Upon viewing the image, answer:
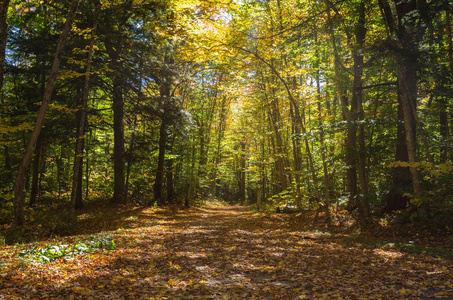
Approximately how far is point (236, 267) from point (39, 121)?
294 inches

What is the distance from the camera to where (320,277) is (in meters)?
4.85

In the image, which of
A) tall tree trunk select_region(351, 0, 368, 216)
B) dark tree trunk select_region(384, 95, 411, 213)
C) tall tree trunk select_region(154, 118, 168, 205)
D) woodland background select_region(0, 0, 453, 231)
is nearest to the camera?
woodland background select_region(0, 0, 453, 231)

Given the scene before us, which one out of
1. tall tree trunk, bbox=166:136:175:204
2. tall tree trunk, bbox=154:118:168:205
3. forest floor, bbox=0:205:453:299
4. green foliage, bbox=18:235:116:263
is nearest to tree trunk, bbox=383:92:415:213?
forest floor, bbox=0:205:453:299

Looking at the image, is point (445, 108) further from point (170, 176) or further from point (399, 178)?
point (170, 176)

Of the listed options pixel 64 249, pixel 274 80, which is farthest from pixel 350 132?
pixel 64 249

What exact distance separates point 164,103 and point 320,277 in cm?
1154

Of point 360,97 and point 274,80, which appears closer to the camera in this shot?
point 360,97

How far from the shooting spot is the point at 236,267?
18.5 feet

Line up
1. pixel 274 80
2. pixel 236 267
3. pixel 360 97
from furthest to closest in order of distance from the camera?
pixel 274 80
pixel 360 97
pixel 236 267

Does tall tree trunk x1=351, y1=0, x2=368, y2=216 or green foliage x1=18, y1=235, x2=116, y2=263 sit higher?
tall tree trunk x1=351, y1=0, x2=368, y2=216

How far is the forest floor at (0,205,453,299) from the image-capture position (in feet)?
13.2

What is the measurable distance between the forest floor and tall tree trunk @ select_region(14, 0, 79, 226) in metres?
3.28

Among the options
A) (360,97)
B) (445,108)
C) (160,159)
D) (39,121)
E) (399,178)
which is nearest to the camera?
(39,121)

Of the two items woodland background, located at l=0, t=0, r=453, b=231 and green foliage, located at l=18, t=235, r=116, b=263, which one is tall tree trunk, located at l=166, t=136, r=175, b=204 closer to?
woodland background, located at l=0, t=0, r=453, b=231
